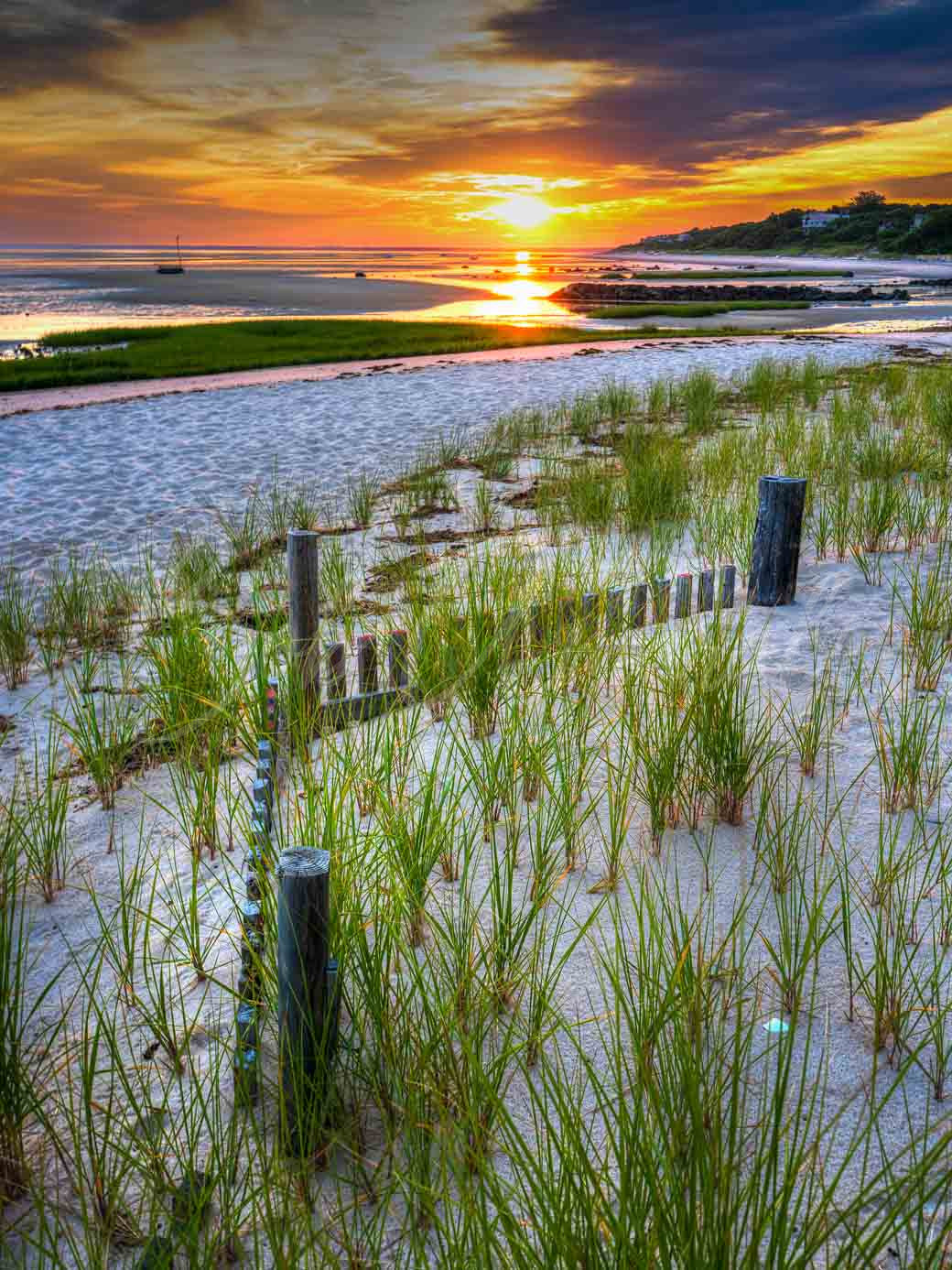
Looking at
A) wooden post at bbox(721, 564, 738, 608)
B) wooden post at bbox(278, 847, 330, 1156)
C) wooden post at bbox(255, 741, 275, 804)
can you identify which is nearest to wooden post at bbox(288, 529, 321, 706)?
wooden post at bbox(255, 741, 275, 804)

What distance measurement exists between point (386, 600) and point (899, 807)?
3.29m

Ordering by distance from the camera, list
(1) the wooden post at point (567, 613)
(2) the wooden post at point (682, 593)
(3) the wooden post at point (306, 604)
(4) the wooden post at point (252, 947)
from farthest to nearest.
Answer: (2) the wooden post at point (682, 593) → (1) the wooden post at point (567, 613) → (3) the wooden post at point (306, 604) → (4) the wooden post at point (252, 947)

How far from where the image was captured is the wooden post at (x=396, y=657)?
3.62 metres

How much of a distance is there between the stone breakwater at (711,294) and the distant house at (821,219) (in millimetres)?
72365

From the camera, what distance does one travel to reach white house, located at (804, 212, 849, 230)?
104688mm

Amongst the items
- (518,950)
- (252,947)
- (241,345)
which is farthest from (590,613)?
(241,345)

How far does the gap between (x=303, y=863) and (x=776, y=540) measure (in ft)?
11.4

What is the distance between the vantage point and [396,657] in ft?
12.0

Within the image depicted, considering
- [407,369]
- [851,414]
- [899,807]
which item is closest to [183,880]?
[899,807]

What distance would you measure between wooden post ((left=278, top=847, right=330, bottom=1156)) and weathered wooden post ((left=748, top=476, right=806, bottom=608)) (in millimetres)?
3356

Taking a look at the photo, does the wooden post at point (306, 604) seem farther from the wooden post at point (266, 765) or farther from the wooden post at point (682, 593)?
the wooden post at point (682, 593)

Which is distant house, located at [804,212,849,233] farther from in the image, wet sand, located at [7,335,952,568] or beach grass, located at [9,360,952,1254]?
beach grass, located at [9,360,952,1254]

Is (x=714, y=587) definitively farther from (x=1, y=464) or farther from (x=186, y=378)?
(x=186, y=378)

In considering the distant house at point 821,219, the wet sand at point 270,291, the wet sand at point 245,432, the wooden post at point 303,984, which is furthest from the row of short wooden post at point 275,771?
the distant house at point 821,219
